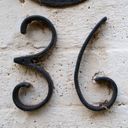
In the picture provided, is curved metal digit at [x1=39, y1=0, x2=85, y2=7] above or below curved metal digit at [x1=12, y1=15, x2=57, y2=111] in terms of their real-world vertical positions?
above

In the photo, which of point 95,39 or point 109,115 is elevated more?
point 95,39

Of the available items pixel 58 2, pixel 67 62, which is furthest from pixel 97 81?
pixel 58 2

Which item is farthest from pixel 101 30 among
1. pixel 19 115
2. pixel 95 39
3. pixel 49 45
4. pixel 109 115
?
pixel 19 115

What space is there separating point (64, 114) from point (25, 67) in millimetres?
207

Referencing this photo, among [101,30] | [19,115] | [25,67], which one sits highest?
[101,30]

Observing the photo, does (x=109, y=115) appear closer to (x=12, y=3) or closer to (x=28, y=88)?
(x=28, y=88)

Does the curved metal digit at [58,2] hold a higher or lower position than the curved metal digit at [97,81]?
higher

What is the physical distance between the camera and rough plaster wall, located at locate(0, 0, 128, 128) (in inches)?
49.2

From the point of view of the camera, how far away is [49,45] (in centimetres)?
125

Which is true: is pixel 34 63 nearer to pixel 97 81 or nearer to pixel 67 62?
pixel 67 62

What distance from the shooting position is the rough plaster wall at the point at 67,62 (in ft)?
4.10

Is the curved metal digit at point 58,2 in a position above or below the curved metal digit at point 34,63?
above

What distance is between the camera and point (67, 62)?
4.16 ft

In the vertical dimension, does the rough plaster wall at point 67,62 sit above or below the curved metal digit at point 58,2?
below
